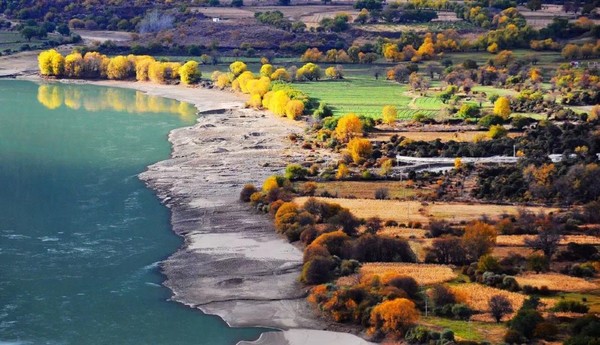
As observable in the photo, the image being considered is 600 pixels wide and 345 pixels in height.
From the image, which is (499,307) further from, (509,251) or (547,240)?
(547,240)

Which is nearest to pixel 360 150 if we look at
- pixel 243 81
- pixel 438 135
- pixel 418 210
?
pixel 438 135

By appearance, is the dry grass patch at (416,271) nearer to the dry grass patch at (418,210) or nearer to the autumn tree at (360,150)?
the dry grass patch at (418,210)

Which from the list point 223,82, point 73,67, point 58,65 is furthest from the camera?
point 73,67

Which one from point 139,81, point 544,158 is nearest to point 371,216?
point 544,158

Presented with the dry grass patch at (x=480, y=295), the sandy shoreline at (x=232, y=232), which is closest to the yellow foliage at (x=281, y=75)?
the sandy shoreline at (x=232, y=232)

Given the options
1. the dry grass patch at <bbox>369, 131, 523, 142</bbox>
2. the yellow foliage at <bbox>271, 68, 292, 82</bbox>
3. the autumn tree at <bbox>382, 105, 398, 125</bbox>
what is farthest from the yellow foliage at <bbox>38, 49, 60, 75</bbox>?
the dry grass patch at <bbox>369, 131, 523, 142</bbox>

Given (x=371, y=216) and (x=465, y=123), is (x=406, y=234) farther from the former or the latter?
(x=465, y=123)
